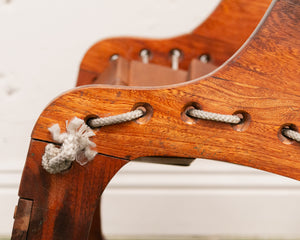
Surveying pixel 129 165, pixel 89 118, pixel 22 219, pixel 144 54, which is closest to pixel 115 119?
pixel 89 118

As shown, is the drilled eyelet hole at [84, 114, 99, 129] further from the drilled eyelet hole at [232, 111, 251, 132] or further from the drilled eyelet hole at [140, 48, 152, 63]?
the drilled eyelet hole at [140, 48, 152, 63]

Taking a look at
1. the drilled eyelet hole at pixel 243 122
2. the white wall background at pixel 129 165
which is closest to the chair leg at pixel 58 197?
the drilled eyelet hole at pixel 243 122

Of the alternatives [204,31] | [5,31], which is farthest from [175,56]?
[5,31]

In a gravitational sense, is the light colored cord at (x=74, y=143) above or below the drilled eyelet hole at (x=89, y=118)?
below

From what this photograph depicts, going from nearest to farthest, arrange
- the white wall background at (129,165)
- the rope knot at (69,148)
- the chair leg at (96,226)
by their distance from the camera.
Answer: the rope knot at (69,148) < the chair leg at (96,226) < the white wall background at (129,165)

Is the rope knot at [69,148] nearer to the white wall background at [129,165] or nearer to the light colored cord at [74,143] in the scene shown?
the light colored cord at [74,143]

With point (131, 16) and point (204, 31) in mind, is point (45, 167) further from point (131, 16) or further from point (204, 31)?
point (131, 16)
